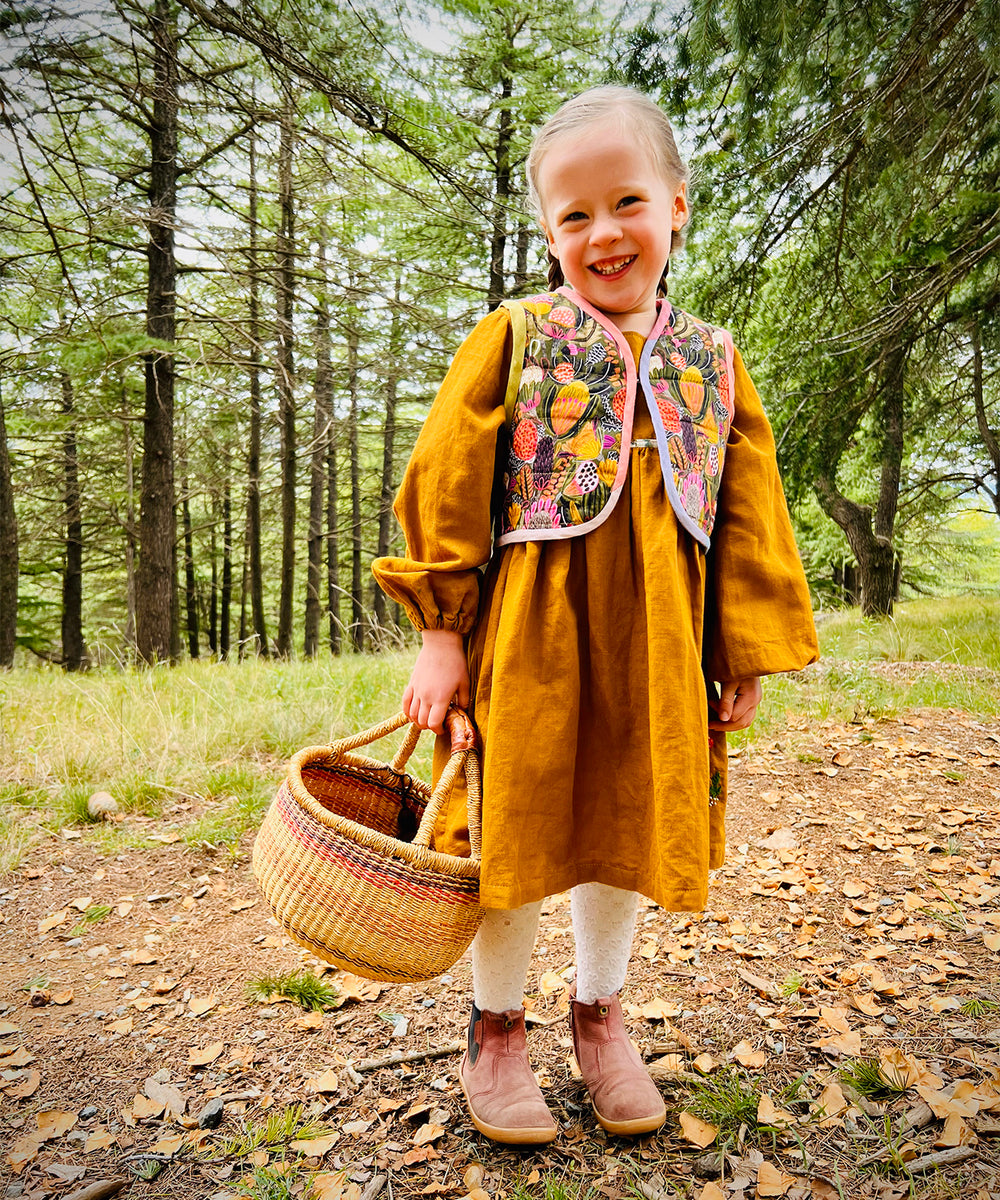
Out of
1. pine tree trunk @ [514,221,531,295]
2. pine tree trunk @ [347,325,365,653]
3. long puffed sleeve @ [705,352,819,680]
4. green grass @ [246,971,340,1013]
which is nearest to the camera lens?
long puffed sleeve @ [705,352,819,680]

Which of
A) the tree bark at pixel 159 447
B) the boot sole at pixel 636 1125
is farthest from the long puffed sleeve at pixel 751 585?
the tree bark at pixel 159 447

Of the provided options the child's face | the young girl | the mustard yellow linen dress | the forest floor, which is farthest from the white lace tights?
the child's face

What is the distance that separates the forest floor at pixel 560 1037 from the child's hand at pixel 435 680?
2.99 feet

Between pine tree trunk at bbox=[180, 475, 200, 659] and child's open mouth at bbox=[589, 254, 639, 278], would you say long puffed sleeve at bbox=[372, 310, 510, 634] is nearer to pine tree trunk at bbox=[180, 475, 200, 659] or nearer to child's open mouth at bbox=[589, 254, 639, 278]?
child's open mouth at bbox=[589, 254, 639, 278]

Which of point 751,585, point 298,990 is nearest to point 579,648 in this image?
point 751,585

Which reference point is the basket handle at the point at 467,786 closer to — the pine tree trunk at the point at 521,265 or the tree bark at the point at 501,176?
the tree bark at the point at 501,176

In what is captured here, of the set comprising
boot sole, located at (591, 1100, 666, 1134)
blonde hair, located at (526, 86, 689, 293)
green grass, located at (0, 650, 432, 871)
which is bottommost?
boot sole, located at (591, 1100, 666, 1134)

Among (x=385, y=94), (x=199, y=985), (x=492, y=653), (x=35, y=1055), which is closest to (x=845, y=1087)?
(x=492, y=653)

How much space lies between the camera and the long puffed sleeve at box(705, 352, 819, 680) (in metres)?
1.42

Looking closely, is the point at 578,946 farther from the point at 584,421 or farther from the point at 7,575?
the point at 7,575

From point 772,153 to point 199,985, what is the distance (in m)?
3.96

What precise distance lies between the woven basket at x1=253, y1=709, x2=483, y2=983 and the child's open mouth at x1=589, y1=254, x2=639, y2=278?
88 cm

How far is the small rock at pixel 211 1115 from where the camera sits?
163 cm

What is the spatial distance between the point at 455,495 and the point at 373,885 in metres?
0.67
